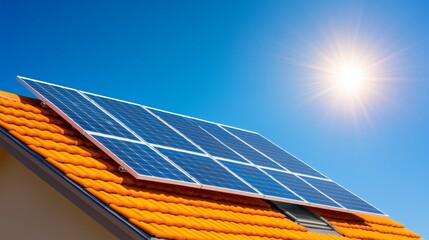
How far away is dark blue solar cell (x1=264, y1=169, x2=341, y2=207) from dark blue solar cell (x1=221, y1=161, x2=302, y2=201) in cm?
41

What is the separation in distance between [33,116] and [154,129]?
221 centimetres

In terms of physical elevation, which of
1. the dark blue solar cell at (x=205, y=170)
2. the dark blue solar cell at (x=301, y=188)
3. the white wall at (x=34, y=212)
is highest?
the dark blue solar cell at (x=301, y=188)

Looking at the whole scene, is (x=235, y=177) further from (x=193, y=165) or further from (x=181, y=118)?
(x=181, y=118)

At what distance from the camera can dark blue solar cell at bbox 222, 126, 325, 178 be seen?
1414cm

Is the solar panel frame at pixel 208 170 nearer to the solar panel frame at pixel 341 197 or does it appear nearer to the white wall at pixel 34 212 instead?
the white wall at pixel 34 212

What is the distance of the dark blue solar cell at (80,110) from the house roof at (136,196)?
1.13 ft

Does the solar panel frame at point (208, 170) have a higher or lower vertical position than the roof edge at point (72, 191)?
higher

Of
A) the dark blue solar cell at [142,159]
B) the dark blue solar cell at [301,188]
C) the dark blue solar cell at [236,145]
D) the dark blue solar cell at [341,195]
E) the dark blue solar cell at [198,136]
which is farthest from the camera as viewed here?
the dark blue solar cell at [341,195]

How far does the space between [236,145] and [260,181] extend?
2185 millimetres

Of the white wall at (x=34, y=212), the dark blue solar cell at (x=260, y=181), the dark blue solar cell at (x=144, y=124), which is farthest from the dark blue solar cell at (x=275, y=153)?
the white wall at (x=34, y=212)

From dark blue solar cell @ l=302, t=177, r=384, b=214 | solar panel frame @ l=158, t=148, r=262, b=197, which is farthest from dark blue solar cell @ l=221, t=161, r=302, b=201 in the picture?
dark blue solar cell @ l=302, t=177, r=384, b=214

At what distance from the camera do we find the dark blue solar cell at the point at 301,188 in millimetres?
12070

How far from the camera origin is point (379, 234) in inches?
534

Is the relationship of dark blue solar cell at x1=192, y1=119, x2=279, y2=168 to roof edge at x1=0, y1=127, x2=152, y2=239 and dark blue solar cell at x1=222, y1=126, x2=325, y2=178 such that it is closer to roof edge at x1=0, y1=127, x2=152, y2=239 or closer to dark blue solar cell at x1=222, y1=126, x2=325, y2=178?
→ dark blue solar cell at x1=222, y1=126, x2=325, y2=178
